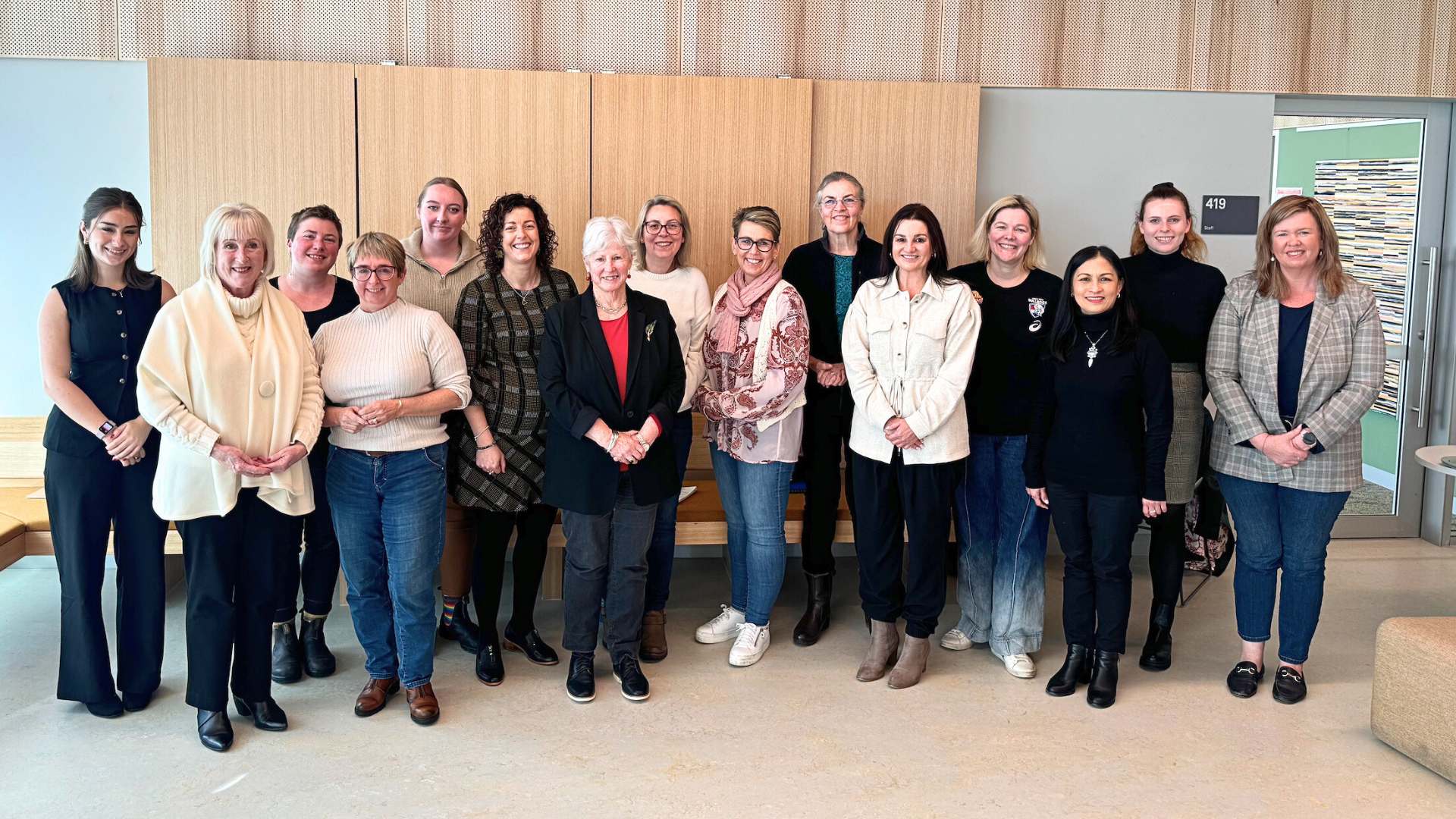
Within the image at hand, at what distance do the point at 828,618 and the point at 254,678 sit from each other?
6.89 ft

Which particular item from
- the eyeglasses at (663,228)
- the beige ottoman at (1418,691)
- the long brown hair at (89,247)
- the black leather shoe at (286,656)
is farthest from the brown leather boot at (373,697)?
the beige ottoman at (1418,691)

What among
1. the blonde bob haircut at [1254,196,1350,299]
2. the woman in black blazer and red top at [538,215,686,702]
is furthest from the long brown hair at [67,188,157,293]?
the blonde bob haircut at [1254,196,1350,299]

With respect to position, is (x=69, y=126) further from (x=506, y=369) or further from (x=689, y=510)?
(x=689, y=510)

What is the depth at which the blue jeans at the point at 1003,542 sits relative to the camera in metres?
4.05

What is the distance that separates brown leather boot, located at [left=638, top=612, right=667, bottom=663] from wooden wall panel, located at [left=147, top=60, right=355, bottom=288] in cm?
218

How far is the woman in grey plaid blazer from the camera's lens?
12.2 ft

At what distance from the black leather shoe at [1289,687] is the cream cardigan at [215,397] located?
325cm

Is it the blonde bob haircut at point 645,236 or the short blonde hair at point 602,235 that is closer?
the short blonde hair at point 602,235

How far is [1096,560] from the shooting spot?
3.82 m

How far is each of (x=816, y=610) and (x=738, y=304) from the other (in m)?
1.27

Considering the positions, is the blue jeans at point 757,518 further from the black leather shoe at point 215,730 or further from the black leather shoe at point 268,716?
the black leather shoe at point 215,730

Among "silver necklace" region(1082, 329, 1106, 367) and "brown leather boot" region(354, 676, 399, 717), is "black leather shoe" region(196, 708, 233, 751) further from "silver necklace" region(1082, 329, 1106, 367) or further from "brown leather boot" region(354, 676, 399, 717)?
"silver necklace" region(1082, 329, 1106, 367)

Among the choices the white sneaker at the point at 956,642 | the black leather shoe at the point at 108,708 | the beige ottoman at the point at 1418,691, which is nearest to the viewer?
the beige ottoman at the point at 1418,691

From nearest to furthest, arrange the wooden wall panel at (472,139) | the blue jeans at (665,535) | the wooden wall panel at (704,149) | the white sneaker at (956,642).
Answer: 1. the blue jeans at (665,535)
2. the white sneaker at (956,642)
3. the wooden wall panel at (472,139)
4. the wooden wall panel at (704,149)
